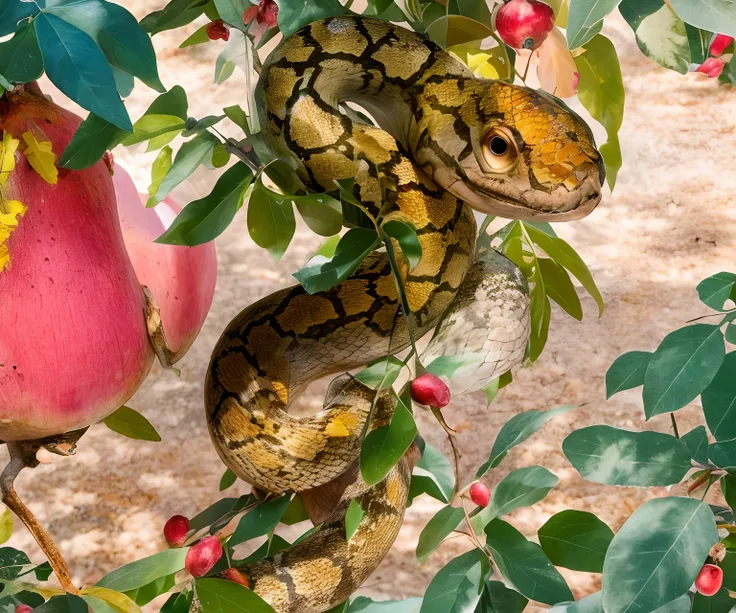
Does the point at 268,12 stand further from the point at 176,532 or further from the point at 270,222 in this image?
the point at 176,532

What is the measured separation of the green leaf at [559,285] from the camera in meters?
0.63

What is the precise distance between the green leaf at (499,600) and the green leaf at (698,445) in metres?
0.15

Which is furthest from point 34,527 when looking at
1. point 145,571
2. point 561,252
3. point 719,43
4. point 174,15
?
point 719,43

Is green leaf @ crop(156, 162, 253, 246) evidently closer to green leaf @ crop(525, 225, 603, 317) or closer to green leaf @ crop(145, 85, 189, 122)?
green leaf @ crop(145, 85, 189, 122)

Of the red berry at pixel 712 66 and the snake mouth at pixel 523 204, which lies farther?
the red berry at pixel 712 66

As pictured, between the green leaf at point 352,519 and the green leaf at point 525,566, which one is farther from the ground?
the green leaf at point 352,519

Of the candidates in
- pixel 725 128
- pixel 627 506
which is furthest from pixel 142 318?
pixel 725 128

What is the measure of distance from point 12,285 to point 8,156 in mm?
61

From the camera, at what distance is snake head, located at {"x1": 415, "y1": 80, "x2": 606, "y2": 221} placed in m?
0.35

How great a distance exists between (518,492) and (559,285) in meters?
0.22

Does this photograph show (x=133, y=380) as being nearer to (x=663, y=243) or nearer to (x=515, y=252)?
(x=515, y=252)

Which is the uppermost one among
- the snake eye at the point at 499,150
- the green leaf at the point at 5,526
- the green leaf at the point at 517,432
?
the snake eye at the point at 499,150

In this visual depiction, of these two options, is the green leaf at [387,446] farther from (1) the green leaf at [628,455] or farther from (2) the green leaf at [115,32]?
(2) the green leaf at [115,32]

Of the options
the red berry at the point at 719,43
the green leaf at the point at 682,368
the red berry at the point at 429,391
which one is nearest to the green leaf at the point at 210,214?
the red berry at the point at 429,391
